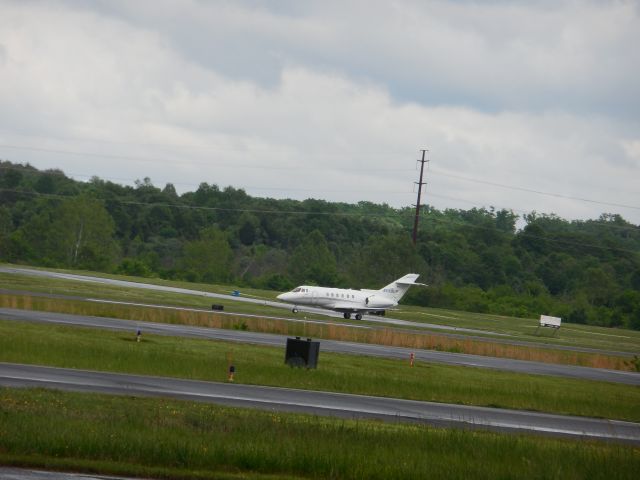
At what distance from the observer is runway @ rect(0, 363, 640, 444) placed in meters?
24.3

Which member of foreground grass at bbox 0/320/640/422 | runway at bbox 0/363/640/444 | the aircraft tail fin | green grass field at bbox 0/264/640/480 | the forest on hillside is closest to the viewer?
green grass field at bbox 0/264/640/480

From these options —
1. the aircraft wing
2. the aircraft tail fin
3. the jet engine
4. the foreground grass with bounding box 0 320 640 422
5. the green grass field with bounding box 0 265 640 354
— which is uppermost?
the aircraft tail fin

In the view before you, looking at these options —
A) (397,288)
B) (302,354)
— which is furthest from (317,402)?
(397,288)

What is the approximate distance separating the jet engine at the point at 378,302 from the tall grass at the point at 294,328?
59.0 feet

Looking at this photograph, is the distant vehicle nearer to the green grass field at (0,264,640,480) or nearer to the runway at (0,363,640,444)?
the green grass field at (0,264,640,480)

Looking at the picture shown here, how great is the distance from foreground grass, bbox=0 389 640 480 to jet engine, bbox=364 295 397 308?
192ft

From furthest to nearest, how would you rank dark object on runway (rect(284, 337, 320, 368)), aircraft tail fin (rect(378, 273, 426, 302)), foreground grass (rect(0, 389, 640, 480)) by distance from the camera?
1. aircraft tail fin (rect(378, 273, 426, 302))
2. dark object on runway (rect(284, 337, 320, 368))
3. foreground grass (rect(0, 389, 640, 480))

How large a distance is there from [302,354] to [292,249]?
12840 centimetres

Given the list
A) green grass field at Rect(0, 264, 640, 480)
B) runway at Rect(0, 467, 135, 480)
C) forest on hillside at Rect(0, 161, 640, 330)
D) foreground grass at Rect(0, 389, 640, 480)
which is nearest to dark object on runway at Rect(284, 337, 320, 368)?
green grass field at Rect(0, 264, 640, 480)

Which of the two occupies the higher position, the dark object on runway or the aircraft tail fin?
the aircraft tail fin

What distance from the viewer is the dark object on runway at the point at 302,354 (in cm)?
3453

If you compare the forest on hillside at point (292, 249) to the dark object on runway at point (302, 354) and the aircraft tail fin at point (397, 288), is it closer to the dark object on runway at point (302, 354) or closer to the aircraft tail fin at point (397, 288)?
Result: the aircraft tail fin at point (397, 288)

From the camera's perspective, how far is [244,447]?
56.8ft

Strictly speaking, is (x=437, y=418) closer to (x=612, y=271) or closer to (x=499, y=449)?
(x=499, y=449)
